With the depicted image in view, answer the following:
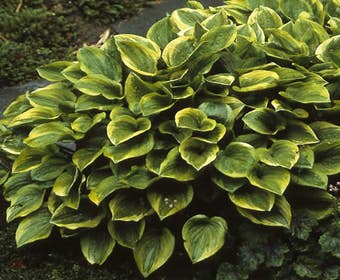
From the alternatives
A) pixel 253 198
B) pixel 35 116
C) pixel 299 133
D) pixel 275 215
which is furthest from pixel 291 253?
pixel 35 116

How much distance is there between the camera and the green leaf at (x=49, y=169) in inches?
155

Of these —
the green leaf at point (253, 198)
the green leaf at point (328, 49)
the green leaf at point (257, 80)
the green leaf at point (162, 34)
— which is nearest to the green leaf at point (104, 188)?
the green leaf at point (253, 198)

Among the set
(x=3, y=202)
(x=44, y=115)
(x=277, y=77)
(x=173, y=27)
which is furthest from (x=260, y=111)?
(x=3, y=202)

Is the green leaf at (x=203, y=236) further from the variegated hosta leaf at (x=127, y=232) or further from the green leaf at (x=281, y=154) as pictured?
the green leaf at (x=281, y=154)

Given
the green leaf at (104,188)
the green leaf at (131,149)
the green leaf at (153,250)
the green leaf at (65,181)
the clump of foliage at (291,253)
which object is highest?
Answer: the green leaf at (131,149)

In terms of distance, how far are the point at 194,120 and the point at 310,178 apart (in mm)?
696

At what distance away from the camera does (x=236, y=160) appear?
363 centimetres

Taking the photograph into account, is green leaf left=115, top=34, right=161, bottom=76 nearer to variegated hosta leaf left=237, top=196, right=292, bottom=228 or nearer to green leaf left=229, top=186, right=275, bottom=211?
green leaf left=229, top=186, right=275, bottom=211

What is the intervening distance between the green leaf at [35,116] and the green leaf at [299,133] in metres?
1.34

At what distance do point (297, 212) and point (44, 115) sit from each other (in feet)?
5.17

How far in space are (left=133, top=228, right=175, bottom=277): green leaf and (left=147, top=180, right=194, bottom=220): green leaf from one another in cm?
20

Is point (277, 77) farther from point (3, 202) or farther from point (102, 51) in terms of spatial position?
point (3, 202)

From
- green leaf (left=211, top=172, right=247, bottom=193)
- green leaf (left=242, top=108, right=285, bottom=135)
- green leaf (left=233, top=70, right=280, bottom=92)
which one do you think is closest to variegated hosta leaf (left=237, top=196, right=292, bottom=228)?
green leaf (left=211, top=172, right=247, bottom=193)

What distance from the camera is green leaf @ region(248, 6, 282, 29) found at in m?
4.44
